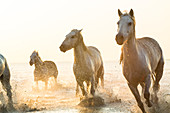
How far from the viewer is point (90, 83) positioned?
798 cm

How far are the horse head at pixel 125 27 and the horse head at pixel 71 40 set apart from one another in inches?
95.2

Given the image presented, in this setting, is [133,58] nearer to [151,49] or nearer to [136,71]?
[136,71]

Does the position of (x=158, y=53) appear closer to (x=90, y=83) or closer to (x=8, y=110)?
(x=90, y=83)

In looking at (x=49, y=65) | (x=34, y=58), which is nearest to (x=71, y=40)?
(x=34, y=58)

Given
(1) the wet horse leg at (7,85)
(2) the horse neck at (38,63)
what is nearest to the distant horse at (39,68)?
(2) the horse neck at (38,63)

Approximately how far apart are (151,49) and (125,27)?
1633 mm

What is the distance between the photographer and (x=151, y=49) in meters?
6.32

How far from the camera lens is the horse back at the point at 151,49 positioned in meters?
6.02

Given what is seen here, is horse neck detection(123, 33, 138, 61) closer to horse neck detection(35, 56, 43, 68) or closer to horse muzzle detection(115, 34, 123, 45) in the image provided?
horse muzzle detection(115, 34, 123, 45)

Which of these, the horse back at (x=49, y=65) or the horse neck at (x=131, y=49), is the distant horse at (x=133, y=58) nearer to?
the horse neck at (x=131, y=49)

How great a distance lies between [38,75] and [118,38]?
1001 cm

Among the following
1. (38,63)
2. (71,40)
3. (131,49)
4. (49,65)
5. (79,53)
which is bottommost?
(49,65)

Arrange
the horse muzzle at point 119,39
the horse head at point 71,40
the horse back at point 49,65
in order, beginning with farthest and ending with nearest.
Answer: the horse back at point 49,65 < the horse head at point 71,40 < the horse muzzle at point 119,39

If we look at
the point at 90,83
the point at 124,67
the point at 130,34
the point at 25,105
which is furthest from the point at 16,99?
the point at 130,34
